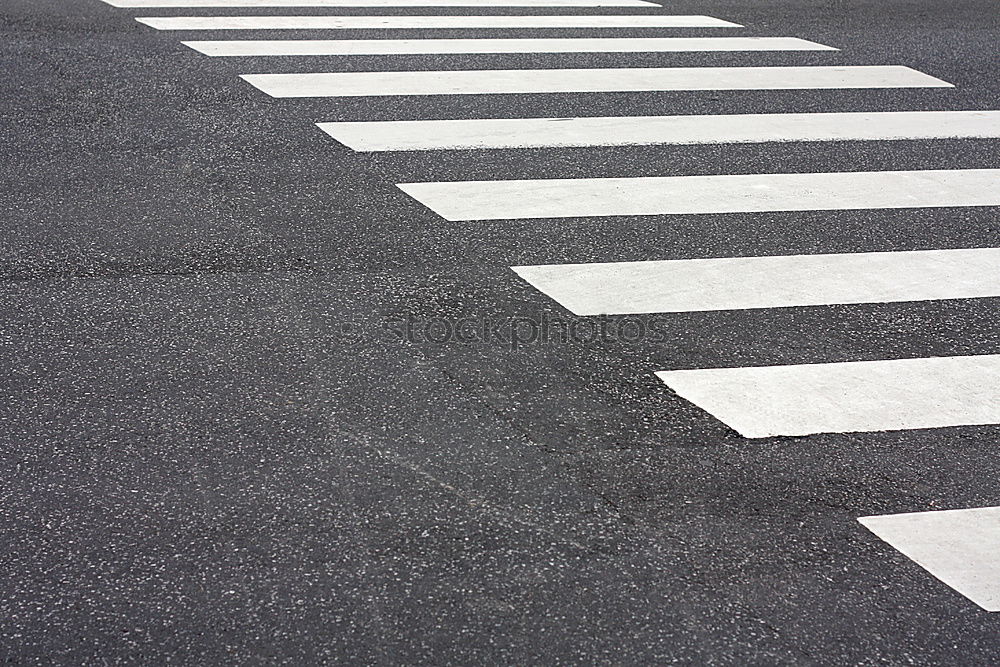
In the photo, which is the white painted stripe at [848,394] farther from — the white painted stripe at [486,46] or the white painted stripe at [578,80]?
the white painted stripe at [486,46]

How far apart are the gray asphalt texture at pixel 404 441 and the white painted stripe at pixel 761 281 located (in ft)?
0.33

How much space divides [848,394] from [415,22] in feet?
19.6

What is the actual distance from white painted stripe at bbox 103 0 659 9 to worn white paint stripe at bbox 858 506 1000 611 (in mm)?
7249

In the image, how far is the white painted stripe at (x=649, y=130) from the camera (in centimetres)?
596

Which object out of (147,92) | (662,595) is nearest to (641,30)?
(147,92)

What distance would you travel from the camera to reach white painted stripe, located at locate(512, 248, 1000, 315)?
13.9 feet

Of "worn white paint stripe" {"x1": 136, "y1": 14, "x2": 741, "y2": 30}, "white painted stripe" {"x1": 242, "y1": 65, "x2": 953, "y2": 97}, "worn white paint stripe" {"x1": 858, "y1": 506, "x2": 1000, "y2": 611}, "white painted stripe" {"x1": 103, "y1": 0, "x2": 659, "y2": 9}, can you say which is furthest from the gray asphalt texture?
"white painted stripe" {"x1": 103, "y1": 0, "x2": 659, "y2": 9}

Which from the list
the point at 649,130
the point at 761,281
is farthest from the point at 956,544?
the point at 649,130

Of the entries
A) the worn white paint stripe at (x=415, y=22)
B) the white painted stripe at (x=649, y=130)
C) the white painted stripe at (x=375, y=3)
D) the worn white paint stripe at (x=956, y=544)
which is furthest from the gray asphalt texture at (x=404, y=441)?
the white painted stripe at (x=375, y=3)

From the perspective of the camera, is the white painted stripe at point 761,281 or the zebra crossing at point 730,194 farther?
the white painted stripe at point 761,281

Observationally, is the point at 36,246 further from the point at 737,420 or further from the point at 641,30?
the point at 641,30

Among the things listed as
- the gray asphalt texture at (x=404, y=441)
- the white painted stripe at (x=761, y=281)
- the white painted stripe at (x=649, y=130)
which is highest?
the white painted stripe at (x=649, y=130)

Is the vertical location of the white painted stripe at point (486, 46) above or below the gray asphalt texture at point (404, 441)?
above

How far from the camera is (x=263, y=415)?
339 centimetres
